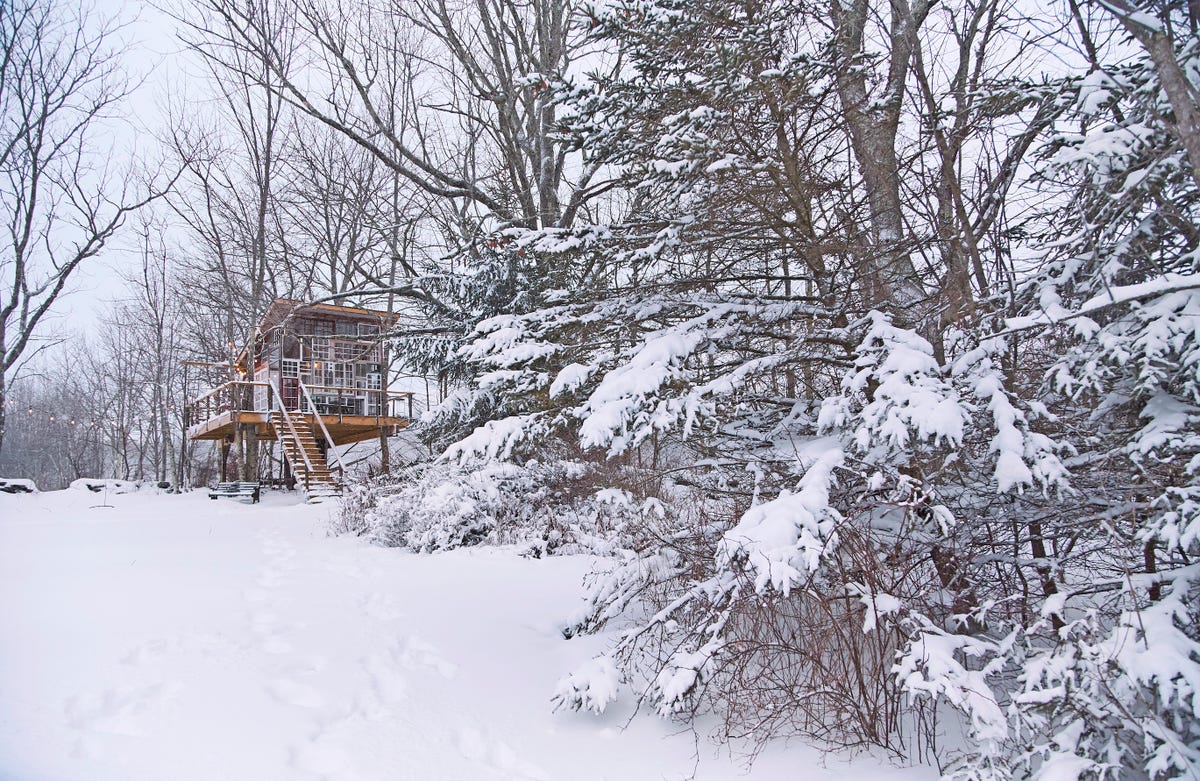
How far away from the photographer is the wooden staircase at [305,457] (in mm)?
13582

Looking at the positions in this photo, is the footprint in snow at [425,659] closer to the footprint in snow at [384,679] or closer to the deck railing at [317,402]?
the footprint in snow at [384,679]

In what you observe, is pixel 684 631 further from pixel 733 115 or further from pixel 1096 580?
pixel 733 115

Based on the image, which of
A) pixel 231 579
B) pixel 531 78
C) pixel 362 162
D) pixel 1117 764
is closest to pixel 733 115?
pixel 531 78

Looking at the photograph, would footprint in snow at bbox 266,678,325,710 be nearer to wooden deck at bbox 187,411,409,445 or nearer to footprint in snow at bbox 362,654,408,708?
footprint in snow at bbox 362,654,408,708

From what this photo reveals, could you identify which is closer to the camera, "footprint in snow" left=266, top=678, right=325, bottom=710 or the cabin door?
"footprint in snow" left=266, top=678, right=325, bottom=710

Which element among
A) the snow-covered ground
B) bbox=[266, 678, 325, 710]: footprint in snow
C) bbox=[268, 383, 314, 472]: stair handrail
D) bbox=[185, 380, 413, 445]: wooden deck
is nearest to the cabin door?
bbox=[185, 380, 413, 445]: wooden deck

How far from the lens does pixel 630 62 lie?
430 centimetres

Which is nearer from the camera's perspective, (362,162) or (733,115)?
(733,115)

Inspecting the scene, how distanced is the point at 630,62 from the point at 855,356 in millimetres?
2572

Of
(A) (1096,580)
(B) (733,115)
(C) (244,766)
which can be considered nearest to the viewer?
(C) (244,766)

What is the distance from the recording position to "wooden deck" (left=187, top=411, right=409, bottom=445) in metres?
16.8

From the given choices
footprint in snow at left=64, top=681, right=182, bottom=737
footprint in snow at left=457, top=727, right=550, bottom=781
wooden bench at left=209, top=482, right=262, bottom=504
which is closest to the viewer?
footprint in snow at left=64, top=681, right=182, bottom=737

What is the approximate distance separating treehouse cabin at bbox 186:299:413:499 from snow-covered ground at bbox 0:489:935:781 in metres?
10.7

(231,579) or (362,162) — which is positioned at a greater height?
(362,162)
